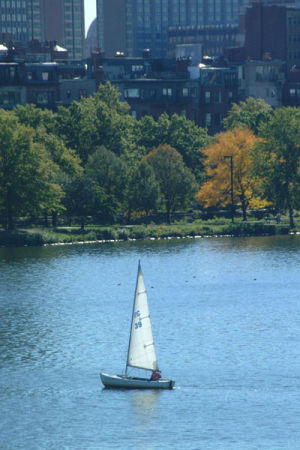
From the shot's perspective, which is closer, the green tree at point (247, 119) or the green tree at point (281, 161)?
the green tree at point (281, 161)

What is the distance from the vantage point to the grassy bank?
458 ft

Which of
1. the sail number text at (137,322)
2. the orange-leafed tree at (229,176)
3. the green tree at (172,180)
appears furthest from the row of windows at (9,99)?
the sail number text at (137,322)

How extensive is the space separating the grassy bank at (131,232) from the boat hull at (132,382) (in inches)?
2897

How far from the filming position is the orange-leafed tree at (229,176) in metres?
160

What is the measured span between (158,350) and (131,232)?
70403 millimetres

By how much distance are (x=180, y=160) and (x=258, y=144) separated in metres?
11.4

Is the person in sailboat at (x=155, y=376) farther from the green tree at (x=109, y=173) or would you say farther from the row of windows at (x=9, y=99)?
the row of windows at (x=9, y=99)

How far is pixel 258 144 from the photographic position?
156625 millimetres

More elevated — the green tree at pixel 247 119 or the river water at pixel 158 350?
the green tree at pixel 247 119

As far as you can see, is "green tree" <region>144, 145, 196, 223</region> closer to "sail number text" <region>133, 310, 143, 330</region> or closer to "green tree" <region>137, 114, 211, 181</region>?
"green tree" <region>137, 114, 211, 181</region>

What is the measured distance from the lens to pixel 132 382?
65812 mm

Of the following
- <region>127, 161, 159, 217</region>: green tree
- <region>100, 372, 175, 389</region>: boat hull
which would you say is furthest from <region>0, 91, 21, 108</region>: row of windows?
<region>100, 372, 175, 389</region>: boat hull

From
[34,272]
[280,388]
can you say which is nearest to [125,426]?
[280,388]

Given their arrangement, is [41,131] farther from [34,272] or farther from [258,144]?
[34,272]
